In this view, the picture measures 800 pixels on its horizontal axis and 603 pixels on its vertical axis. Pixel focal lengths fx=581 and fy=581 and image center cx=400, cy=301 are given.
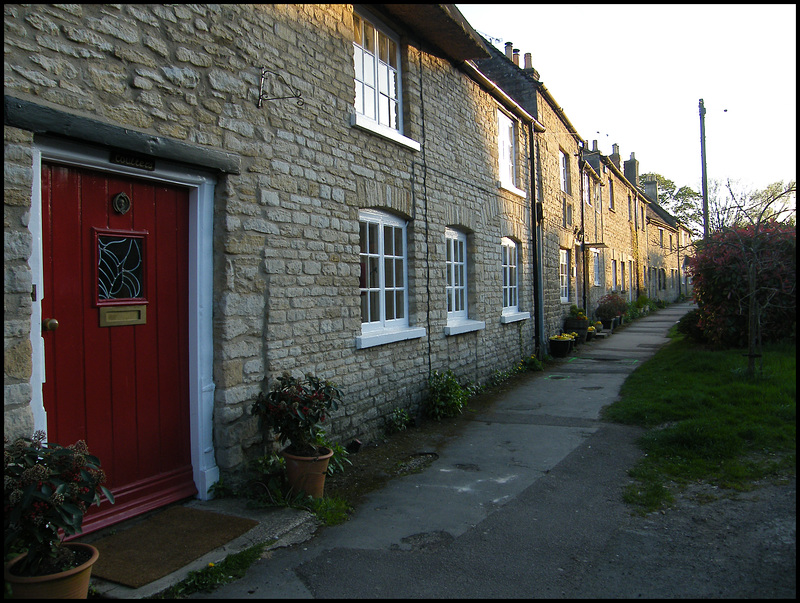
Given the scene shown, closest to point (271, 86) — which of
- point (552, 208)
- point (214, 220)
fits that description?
point (214, 220)

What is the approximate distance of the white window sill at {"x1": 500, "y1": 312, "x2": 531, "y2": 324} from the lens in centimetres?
1120

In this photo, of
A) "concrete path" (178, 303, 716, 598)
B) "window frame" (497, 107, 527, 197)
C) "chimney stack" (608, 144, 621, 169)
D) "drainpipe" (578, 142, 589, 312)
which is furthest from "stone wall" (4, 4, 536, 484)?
"chimney stack" (608, 144, 621, 169)

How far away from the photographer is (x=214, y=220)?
5.05m

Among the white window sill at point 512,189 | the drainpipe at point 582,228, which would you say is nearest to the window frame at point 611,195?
the drainpipe at point 582,228

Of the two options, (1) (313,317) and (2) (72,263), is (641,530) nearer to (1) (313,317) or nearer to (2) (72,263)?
(1) (313,317)

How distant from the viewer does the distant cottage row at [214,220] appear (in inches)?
151

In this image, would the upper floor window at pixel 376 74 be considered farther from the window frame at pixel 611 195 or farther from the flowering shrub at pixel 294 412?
the window frame at pixel 611 195

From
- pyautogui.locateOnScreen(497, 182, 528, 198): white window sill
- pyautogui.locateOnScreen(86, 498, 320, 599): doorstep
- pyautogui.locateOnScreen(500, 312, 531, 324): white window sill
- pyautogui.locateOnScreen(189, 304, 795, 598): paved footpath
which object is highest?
pyautogui.locateOnScreen(497, 182, 528, 198): white window sill

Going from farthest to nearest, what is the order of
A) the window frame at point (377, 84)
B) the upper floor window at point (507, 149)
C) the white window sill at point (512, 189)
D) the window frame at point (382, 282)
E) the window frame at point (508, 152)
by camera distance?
the upper floor window at point (507, 149)
the window frame at point (508, 152)
the white window sill at point (512, 189)
the window frame at point (382, 282)
the window frame at point (377, 84)

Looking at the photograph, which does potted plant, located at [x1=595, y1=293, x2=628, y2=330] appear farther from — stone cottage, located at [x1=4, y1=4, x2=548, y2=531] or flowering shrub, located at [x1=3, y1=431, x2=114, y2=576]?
flowering shrub, located at [x1=3, y1=431, x2=114, y2=576]

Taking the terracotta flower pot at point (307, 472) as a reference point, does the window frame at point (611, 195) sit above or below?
above

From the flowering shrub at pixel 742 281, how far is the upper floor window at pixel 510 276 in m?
3.45

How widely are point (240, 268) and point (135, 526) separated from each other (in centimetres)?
219

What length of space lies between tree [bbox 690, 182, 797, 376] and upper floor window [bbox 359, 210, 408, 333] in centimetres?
441
